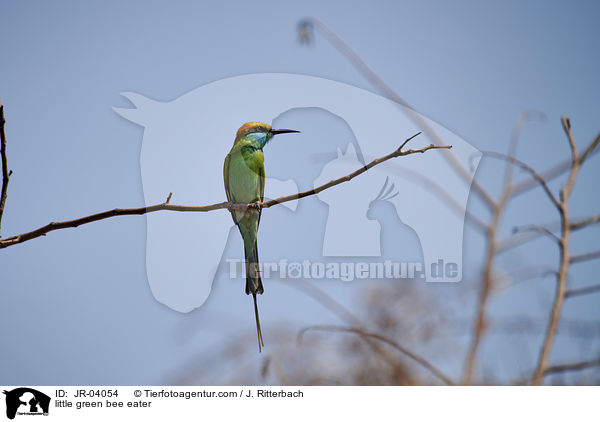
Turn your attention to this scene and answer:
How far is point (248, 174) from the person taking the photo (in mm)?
2039

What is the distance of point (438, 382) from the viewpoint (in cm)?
170

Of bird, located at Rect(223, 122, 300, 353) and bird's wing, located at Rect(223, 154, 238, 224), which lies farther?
bird's wing, located at Rect(223, 154, 238, 224)
